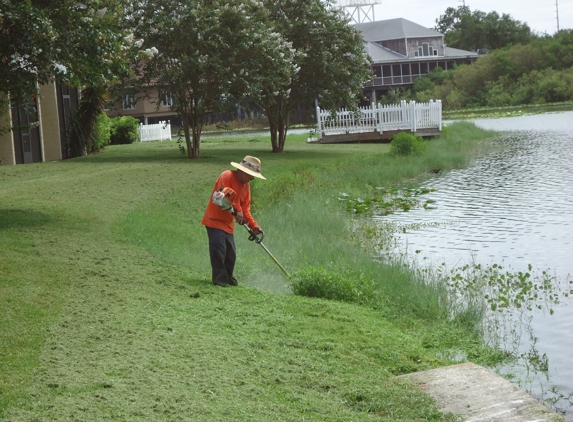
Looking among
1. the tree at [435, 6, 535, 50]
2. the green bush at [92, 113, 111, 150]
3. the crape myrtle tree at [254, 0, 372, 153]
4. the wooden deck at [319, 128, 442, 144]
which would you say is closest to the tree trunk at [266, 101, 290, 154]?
the crape myrtle tree at [254, 0, 372, 153]

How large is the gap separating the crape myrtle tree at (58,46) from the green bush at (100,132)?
14.7m

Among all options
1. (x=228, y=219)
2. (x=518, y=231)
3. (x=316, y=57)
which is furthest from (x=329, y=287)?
(x=316, y=57)

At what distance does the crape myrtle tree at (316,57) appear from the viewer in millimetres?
28422

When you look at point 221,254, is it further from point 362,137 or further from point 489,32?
point 489,32

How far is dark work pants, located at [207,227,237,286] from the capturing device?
924 centimetres

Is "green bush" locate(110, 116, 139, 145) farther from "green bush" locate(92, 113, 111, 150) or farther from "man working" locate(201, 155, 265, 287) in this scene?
"man working" locate(201, 155, 265, 287)

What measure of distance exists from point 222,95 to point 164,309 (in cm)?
1677

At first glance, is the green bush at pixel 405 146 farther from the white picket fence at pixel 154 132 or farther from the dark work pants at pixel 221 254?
the dark work pants at pixel 221 254

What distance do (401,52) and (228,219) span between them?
70470 mm

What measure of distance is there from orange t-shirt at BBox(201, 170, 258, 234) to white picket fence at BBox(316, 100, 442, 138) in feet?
89.1

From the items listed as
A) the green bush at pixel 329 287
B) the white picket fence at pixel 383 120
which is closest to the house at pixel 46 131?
the white picket fence at pixel 383 120

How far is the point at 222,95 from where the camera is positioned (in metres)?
24.2

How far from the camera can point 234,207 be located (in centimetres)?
909

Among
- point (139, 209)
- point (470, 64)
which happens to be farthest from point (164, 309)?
point (470, 64)
